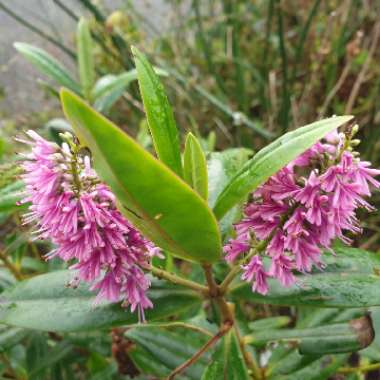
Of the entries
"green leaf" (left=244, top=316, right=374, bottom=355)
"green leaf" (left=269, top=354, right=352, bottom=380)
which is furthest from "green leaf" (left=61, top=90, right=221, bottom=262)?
"green leaf" (left=269, top=354, right=352, bottom=380)

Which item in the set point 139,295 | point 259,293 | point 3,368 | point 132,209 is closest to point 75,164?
point 132,209

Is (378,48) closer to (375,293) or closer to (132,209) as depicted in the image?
(375,293)

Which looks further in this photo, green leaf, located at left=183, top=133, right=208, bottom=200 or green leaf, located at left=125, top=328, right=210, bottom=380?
green leaf, located at left=125, top=328, right=210, bottom=380

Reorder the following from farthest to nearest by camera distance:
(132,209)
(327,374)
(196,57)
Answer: (196,57) → (327,374) → (132,209)

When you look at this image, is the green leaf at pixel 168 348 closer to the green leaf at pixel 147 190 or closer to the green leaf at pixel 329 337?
the green leaf at pixel 329 337

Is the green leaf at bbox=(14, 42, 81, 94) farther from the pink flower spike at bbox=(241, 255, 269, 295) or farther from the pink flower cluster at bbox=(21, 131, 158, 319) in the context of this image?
the pink flower spike at bbox=(241, 255, 269, 295)

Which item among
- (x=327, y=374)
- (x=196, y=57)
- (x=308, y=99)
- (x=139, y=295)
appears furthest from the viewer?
(x=196, y=57)

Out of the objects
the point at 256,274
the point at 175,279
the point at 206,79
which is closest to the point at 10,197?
the point at 175,279
